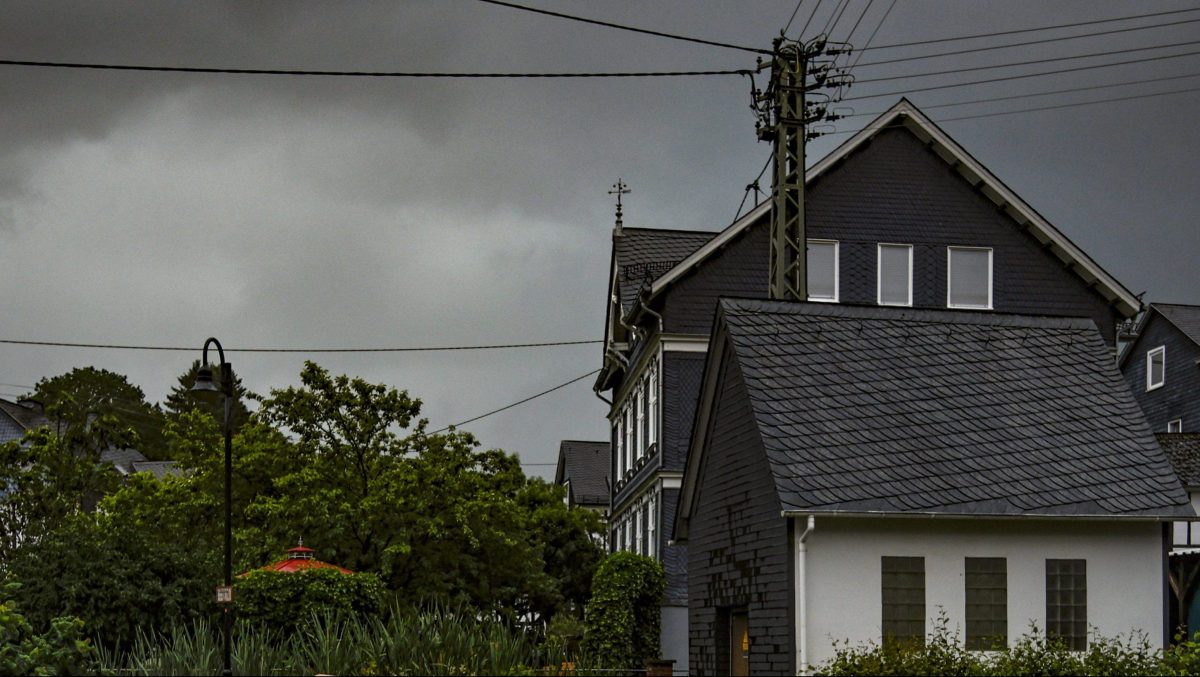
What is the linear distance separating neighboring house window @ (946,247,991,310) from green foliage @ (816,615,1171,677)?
18.4m

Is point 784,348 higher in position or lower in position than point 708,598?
higher

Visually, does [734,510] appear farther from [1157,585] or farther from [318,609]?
[318,609]

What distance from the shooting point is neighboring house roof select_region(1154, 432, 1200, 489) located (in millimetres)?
44350

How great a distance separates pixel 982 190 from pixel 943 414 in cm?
1648

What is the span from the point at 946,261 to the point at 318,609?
707 inches

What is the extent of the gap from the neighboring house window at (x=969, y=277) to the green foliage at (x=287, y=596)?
54.4 feet

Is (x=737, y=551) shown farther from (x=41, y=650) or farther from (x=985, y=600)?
(x=41, y=650)

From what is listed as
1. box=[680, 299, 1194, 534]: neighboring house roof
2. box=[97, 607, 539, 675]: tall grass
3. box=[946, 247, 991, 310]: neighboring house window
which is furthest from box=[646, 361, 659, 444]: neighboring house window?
box=[97, 607, 539, 675]: tall grass

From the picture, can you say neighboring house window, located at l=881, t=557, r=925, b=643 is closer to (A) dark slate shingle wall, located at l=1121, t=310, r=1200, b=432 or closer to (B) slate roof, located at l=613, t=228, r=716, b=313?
(B) slate roof, located at l=613, t=228, r=716, b=313

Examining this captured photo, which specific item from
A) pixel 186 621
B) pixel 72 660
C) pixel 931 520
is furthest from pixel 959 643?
pixel 186 621

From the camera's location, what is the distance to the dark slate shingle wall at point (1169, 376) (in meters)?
54.6

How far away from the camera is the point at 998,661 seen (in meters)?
20.0

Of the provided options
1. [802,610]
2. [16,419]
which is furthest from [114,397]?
[802,610]

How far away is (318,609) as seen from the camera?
29.3 meters
